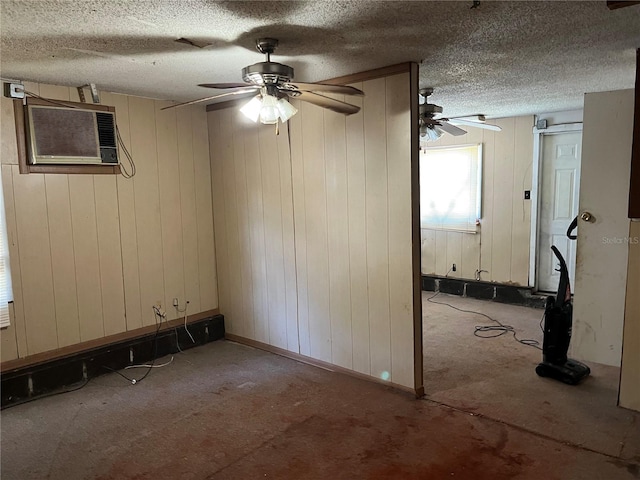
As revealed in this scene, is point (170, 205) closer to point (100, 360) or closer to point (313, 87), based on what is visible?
point (100, 360)

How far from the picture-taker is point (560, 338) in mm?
3557

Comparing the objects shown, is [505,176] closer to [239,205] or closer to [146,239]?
[239,205]

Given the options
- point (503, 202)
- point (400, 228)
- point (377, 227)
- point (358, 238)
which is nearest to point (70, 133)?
point (358, 238)

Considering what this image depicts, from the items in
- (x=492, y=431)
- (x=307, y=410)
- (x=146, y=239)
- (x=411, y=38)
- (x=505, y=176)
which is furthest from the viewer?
(x=505, y=176)

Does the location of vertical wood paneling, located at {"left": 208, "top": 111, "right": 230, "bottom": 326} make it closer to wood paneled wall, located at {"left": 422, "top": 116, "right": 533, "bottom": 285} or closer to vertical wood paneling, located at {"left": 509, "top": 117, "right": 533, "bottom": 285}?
wood paneled wall, located at {"left": 422, "top": 116, "right": 533, "bottom": 285}

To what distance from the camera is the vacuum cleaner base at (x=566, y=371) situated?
349 cm

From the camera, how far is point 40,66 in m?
3.02

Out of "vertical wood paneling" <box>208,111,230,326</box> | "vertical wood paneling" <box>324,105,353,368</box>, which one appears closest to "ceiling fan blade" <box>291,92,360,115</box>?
"vertical wood paneling" <box>324,105,353,368</box>

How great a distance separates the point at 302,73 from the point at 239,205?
4.97 feet

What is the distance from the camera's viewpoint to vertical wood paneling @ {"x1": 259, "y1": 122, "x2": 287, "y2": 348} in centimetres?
410

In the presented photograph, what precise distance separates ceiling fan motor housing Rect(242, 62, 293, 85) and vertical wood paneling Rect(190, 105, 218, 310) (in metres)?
2.09

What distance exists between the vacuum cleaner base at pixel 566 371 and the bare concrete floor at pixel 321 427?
0.24 ft

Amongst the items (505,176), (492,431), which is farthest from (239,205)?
(505,176)

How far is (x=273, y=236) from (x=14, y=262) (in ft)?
6.50
